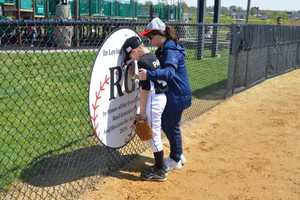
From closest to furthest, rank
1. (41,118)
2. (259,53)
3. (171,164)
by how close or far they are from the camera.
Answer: (171,164)
(41,118)
(259,53)

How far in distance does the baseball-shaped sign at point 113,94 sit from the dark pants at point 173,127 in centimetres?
Result: 42

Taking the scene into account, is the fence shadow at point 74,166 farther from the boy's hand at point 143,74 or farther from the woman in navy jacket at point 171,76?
the boy's hand at point 143,74

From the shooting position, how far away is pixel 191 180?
5113mm

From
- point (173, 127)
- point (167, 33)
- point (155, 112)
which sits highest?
point (167, 33)

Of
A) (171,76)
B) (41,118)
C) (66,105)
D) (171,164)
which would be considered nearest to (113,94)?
(171,76)

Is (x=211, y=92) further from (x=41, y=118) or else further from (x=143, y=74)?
(x=143, y=74)

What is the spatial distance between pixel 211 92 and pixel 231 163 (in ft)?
16.8

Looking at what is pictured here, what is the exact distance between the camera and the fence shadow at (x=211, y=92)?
10.2 metres

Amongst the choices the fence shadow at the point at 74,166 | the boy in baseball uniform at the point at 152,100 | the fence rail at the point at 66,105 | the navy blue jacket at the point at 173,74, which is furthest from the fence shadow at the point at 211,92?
the boy in baseball uniform at the point at 152,100

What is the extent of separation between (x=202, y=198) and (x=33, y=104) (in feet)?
14.4

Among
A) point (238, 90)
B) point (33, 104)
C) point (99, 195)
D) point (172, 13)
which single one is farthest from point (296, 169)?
point (172, 13)

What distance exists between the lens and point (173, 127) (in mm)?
5234

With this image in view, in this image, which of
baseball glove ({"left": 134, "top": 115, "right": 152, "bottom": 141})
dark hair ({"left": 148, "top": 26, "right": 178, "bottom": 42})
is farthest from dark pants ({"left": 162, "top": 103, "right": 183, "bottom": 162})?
dark hair ({"left": 148, "top": 26, "right": 178, "bottom": 42})

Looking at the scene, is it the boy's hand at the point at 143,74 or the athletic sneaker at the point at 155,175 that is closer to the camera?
the boy's hand at the point at 143,74
